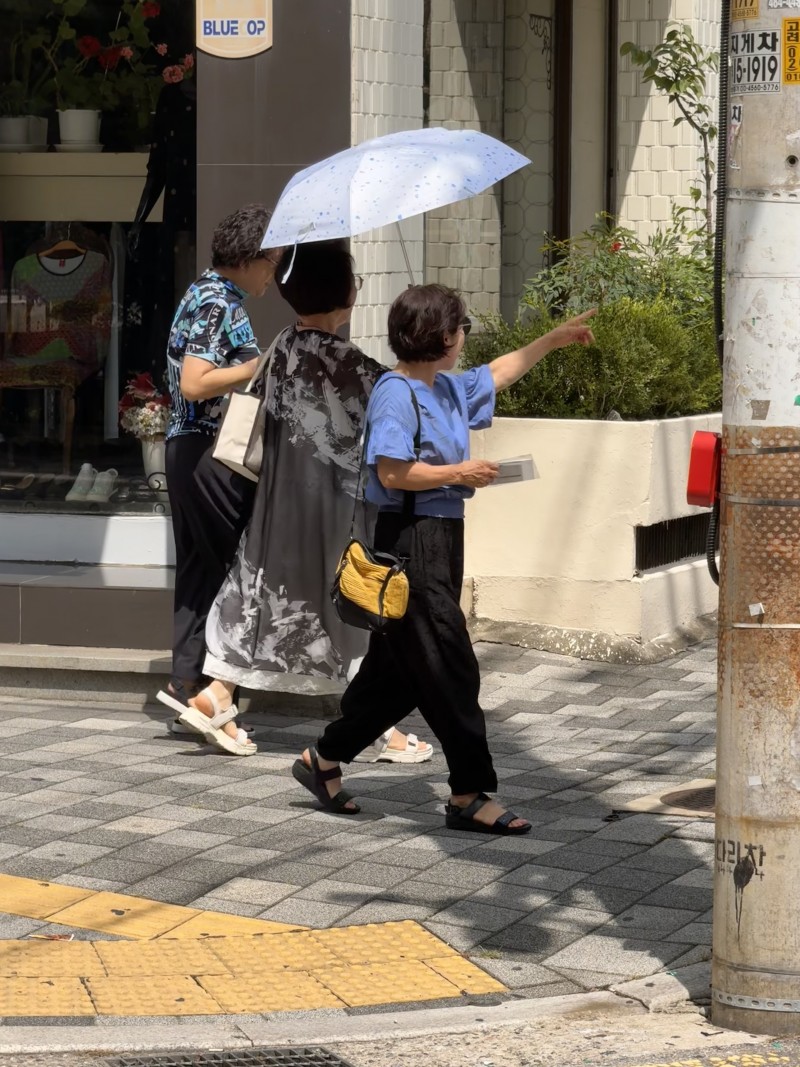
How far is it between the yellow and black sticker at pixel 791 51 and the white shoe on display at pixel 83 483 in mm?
5733

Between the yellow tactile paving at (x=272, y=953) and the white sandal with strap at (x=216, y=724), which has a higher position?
the white sandal with strap at (x=216, y=724)

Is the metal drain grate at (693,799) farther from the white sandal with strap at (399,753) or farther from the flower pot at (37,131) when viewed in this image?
the flower pot at (37,131)

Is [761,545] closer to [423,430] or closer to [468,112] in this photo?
[423,430]

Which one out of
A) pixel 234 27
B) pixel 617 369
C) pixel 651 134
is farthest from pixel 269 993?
pixel 651 134

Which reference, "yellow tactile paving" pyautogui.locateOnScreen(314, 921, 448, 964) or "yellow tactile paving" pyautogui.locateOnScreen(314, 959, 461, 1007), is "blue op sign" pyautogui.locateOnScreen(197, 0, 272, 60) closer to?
"yellow tactile paving" pyautogui.locateOnScreen(314, 921, 448, 964)

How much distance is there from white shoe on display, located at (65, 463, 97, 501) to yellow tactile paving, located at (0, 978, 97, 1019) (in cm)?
483

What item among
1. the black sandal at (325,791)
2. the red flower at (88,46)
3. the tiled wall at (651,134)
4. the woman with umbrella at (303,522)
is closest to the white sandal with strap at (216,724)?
the woman with umbrella at (303,522)

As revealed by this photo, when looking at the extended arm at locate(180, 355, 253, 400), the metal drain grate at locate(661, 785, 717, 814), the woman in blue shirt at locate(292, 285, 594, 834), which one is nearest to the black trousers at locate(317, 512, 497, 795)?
the woman in blue shirt at locate(292, 285, 594, 834)

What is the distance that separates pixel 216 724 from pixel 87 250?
10.5 ft

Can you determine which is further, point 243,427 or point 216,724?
point 216,724

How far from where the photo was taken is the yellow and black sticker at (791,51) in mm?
4273

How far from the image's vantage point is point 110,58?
9.25 metres

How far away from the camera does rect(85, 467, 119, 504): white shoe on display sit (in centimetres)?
938

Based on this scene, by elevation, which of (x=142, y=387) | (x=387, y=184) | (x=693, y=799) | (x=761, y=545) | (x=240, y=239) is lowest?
(x=693, y=799)
